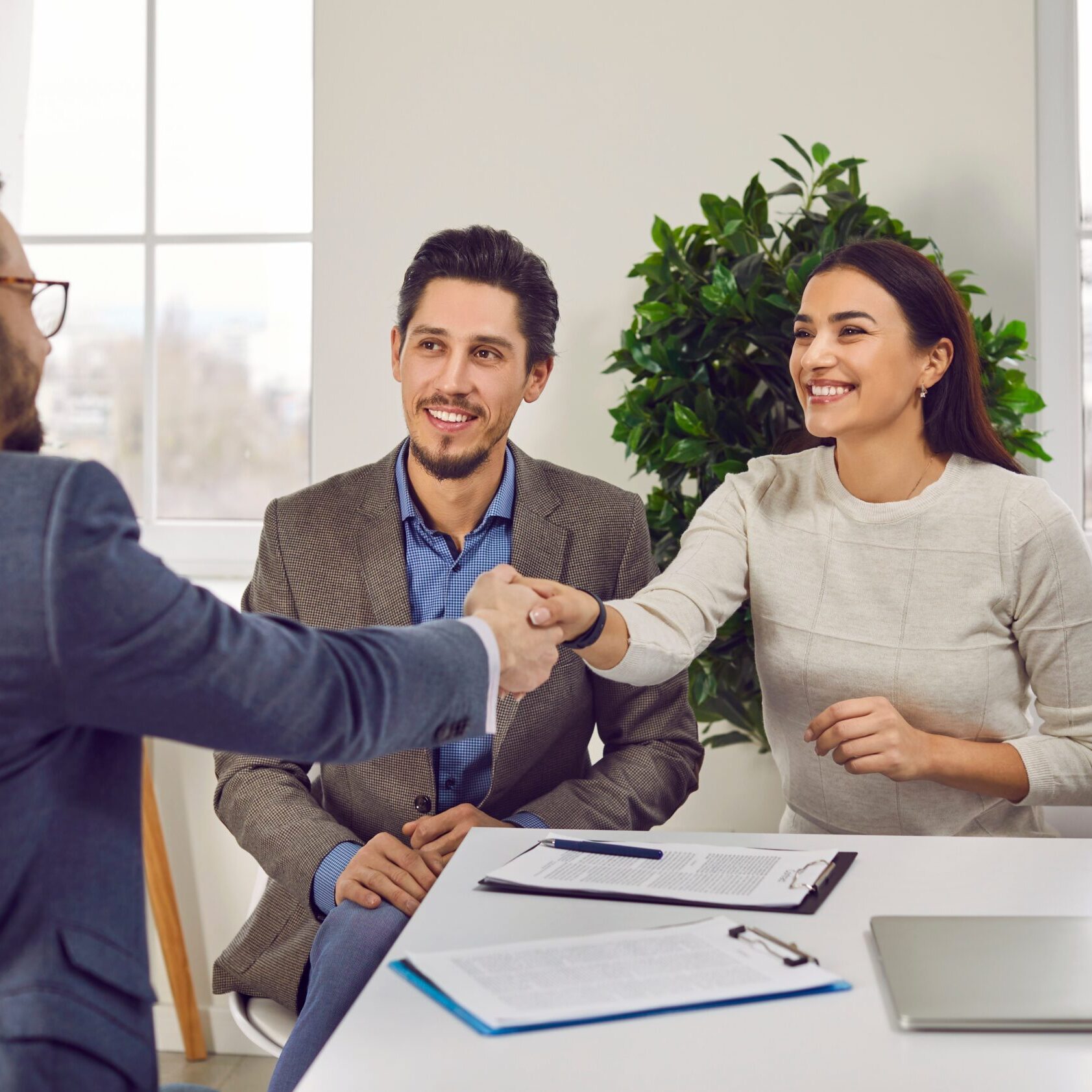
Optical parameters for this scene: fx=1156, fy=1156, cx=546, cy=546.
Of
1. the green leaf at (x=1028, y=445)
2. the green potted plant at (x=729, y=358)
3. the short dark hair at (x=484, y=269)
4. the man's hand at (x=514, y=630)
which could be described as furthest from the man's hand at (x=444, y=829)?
the green leaf at (x=1028, y=445)

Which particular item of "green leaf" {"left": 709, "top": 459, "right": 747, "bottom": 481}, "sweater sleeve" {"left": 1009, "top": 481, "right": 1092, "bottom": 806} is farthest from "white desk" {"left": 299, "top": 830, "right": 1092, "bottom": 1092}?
"green leaf" {"left": 709, "top": 459, "right": 747, "bottom": 481}

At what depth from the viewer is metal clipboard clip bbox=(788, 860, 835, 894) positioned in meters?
1.16

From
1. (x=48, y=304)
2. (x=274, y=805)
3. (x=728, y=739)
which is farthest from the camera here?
(x=728, y=739)

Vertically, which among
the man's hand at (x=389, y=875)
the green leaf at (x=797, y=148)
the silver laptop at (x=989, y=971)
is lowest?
the man's hand at (x=389, y=875)

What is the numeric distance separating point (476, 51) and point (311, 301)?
0.73m

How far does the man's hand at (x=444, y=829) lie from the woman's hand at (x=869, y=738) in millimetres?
468

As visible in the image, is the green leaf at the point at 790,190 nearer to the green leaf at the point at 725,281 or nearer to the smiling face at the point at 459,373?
the green leaf at the point at 725,281

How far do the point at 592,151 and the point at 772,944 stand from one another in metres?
2.18

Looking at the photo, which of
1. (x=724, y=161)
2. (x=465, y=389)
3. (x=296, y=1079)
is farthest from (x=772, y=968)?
(x=724, y=161)

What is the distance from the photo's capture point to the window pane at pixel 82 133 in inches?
121

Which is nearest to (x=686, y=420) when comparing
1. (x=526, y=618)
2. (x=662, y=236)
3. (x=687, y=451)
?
(x=687, y=451)

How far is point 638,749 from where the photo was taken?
182 cm

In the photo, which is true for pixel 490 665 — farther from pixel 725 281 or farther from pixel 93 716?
pixel 725 281

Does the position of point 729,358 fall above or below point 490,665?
above
